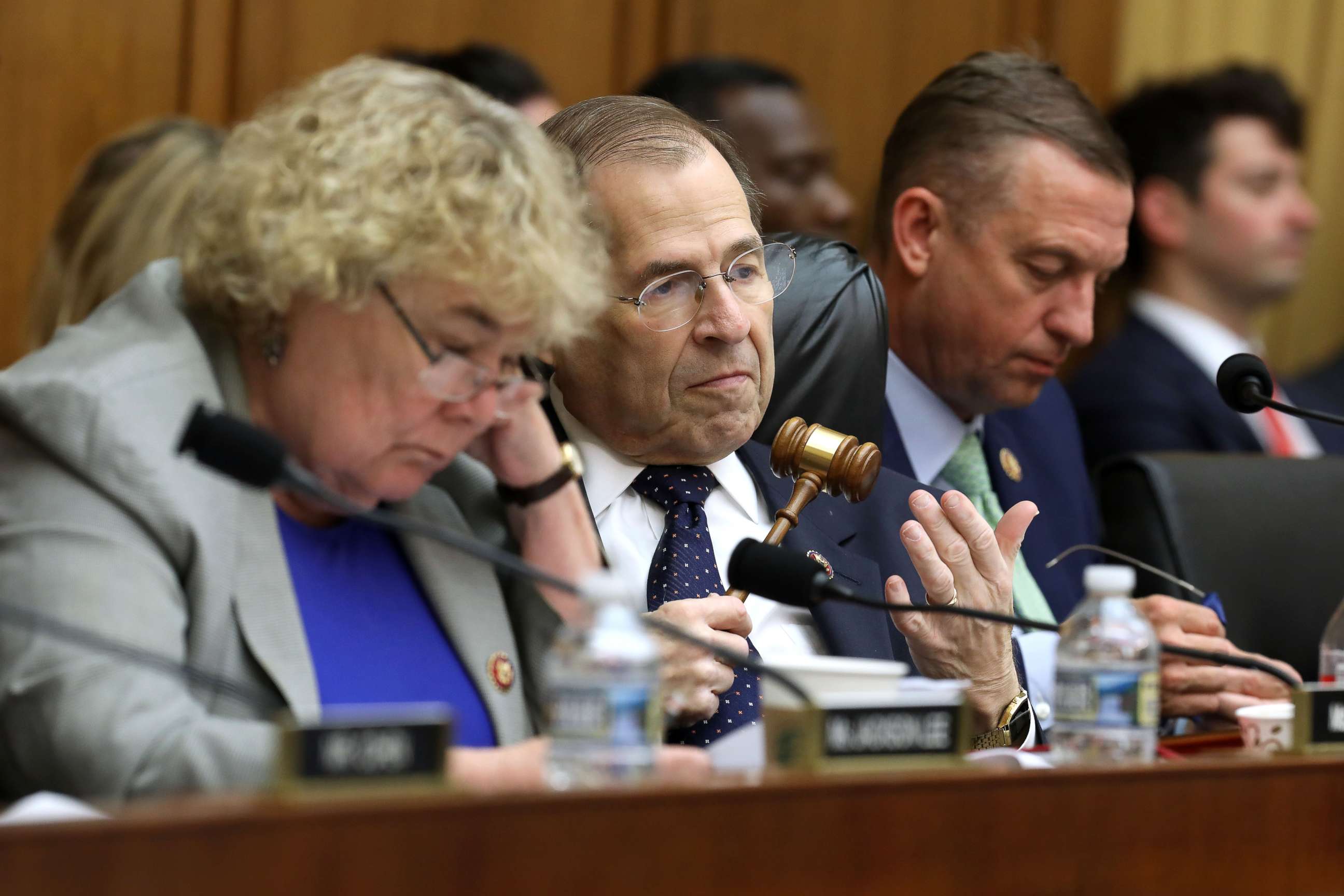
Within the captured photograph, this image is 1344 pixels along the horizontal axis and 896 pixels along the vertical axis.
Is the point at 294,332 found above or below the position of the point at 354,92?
below

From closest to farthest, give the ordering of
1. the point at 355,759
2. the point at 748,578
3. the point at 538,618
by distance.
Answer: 1. the point at 355,759
2. the point at 748,578
3. the point at 538,618

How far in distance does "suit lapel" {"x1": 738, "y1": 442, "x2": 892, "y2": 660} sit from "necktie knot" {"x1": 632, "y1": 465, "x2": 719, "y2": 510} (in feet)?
0.30

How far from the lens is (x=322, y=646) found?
1426 millimetres

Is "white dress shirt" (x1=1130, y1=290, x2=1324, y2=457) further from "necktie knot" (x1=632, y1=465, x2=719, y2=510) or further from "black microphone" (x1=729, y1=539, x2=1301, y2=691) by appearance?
"black microphone" (x1=729, y1=539, x2=1301, y2=691)

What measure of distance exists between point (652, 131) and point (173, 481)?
0.79 metres

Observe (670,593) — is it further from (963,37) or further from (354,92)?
(963,37)

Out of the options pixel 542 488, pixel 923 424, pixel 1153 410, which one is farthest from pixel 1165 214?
pixel 542 488

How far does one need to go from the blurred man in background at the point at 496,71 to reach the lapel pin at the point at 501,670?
1.88m

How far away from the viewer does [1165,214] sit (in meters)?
3.99

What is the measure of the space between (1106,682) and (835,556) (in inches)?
26.2

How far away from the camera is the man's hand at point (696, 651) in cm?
156

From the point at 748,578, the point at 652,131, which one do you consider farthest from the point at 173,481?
the point at 652,131

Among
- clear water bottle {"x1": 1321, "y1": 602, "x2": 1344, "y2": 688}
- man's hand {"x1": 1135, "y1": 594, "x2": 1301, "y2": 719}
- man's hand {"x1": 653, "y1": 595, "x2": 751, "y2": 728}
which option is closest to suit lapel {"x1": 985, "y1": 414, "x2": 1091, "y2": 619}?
man's hand {"x1": 1135, "y1": 594, "x2": 1301, "y2": 719}

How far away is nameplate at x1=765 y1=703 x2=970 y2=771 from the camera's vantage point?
1132 mm
